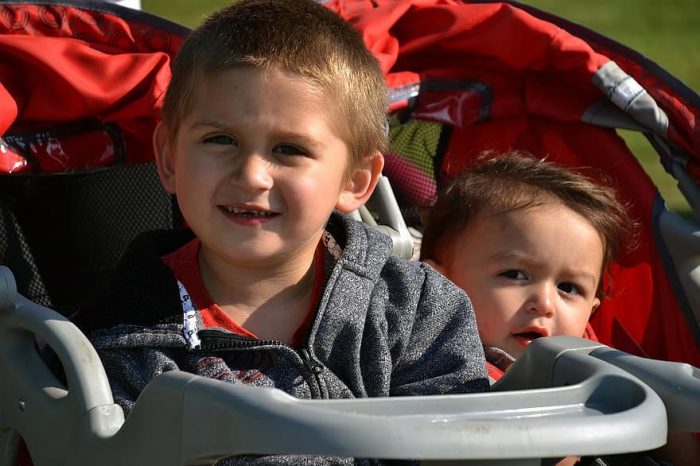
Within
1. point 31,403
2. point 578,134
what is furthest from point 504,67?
point 31,403

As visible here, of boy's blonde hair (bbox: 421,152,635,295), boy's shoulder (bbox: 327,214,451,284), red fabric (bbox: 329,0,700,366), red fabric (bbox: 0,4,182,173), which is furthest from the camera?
red fabric (bbox: 329,0,700,366)

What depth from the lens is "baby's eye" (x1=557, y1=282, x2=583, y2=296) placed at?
2.59 meters

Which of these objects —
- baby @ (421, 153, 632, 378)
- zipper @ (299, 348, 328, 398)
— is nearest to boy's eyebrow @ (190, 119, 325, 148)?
zipper @ (299, 348, 328, 398)

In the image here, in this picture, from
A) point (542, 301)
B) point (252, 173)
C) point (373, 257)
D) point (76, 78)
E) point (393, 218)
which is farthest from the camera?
point (393, 218)

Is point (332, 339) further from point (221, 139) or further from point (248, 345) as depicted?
point (221, 139)

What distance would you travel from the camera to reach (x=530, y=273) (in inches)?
101

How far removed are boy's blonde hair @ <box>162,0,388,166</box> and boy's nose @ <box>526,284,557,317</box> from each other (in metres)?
0.59

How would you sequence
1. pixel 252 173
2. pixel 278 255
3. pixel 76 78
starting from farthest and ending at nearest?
pixel 76 78
pixel 278 255
pixel 252 173

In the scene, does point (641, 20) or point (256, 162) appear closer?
point (256, 162)

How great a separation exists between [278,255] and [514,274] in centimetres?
74

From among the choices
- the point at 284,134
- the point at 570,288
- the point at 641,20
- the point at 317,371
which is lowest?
the point at 641,20

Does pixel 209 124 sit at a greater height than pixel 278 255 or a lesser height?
greater

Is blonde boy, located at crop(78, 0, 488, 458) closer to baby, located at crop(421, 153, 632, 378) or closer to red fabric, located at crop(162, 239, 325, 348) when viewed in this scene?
red fabric, located at crop(162, 239, 325, 348)

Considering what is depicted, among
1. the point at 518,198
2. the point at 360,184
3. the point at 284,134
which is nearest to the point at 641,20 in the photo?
the point at 518,198
